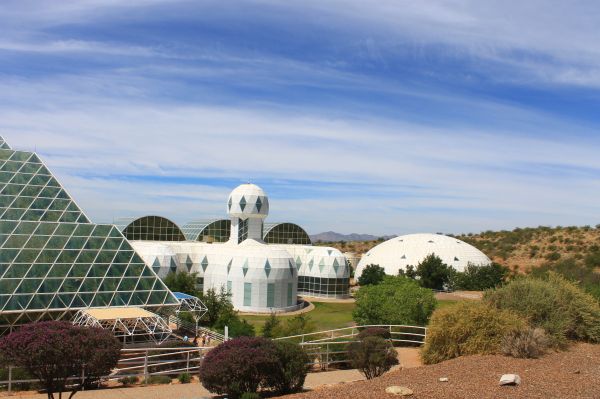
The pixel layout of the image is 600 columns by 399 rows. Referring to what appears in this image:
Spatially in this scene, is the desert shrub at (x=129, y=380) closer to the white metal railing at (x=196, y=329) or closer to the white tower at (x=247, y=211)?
the white metal railing at (x=196, y=329)

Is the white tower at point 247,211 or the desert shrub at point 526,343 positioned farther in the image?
the white tower at point 247,211

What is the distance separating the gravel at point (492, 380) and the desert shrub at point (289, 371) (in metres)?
1.09

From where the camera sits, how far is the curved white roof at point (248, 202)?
47219 mm

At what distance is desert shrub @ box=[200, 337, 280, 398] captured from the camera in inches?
512

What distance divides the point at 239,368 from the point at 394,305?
1301cm

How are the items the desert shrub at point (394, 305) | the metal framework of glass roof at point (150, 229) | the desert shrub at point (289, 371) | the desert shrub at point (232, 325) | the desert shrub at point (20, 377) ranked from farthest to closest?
the metal framework of glass roof at point (150, 229) → the desert shrub at point (394, 305) → the desert shrub at point (232, 325) → the desert shrub at point (20, 377) → the desert shrub at point (289, 371)

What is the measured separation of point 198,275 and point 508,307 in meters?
30.4

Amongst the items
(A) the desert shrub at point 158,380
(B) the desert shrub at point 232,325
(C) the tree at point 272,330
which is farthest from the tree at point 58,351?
(C) the tree at point 272,330

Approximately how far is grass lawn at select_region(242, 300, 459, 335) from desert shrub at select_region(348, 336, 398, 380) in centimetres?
1378

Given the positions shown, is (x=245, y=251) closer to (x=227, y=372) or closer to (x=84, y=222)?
(x=84, y=222)

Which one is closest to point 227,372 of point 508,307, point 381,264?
point 508,307

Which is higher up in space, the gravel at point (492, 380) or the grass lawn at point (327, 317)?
the gravel at point (492, 380)

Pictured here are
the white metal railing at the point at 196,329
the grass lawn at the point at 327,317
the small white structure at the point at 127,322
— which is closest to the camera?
the small white structure at the point at 127,322

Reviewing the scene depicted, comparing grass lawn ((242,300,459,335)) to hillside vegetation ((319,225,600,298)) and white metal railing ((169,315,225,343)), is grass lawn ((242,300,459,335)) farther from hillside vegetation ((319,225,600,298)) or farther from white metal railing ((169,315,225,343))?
hillside vegetation ((319,225,600,298))
